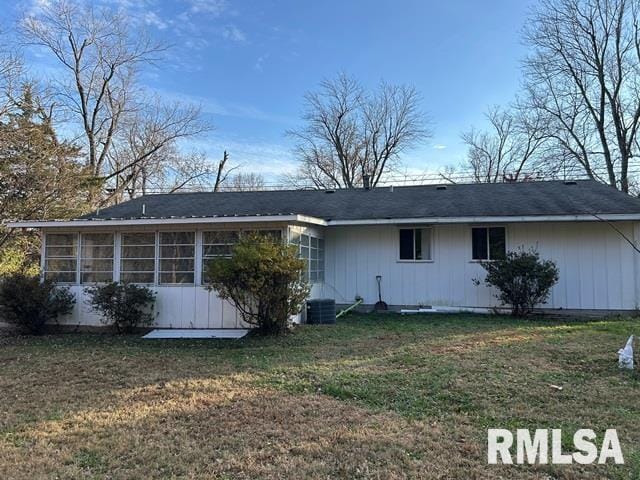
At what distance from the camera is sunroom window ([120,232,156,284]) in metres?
9.90

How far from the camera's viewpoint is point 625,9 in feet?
71.9

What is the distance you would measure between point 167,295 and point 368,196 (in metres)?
7.08

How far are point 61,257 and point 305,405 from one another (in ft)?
26.5

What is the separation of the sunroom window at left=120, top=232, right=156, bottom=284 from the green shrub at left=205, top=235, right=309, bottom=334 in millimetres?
2078

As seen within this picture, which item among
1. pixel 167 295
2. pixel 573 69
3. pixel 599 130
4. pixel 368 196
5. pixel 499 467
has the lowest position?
pixel 499 467

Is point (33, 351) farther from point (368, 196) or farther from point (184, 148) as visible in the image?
point (184, 148)

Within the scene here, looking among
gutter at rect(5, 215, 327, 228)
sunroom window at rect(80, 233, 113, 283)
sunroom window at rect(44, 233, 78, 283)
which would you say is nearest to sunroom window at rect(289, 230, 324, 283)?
gutter at rect(5, 215, 327, 228)

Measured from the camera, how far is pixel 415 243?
12.2 metres

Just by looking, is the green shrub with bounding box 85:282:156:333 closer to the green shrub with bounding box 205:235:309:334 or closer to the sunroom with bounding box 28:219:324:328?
the sunroom with bounding box 28:219:324:328

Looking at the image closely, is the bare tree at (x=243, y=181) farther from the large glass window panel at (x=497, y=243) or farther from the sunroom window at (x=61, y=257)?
the large glass window panel at (x=497, y=243)

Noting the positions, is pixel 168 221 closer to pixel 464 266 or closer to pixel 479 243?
pixel 464 266

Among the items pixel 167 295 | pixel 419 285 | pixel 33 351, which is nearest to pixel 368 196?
pixel 419 285

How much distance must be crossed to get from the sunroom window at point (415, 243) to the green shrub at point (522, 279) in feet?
5.66

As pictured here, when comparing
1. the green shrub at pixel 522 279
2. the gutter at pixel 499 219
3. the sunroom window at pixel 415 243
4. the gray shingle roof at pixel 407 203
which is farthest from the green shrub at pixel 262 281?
the green shrub at pixel 522 279
